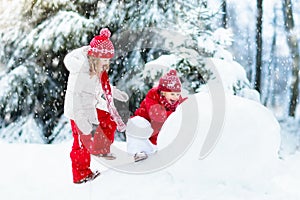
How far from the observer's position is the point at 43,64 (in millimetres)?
6836

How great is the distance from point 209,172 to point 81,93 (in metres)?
1.19

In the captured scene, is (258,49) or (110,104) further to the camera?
(258,49)

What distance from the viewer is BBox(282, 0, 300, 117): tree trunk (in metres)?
10.3

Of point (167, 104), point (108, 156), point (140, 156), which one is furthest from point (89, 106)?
point (167, 104)

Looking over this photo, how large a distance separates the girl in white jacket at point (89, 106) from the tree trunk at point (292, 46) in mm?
8146

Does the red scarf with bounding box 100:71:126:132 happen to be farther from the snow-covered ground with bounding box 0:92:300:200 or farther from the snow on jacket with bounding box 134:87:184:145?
the snow-covered ground with bounding box 0:92:300:200

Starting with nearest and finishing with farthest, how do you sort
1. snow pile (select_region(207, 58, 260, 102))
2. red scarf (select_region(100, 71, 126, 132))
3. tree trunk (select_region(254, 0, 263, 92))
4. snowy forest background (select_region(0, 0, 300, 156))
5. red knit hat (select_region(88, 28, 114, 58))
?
red knit hat (select_region(88, 28, 114, 58))
red scarf (select_region(100, 71, 126, 132))
snow pile (select_region(207, 58, 260, 102))
snowy forest background (select_region(0, 0, 300, 156))
tree trunk (select_region(254, 0, 263, 92))

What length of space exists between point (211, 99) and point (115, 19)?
3.68 m

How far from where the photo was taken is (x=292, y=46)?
10562 mm

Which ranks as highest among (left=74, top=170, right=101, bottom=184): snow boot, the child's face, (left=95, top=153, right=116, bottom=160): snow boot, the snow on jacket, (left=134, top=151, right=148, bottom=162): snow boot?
the child's face

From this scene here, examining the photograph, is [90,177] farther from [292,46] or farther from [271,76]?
[271,76]

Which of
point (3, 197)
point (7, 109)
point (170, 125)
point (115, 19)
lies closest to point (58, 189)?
point (3, 197)

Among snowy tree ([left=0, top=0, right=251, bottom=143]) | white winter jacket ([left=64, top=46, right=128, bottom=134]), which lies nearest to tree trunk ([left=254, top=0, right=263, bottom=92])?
snowy tree ([left=0, top=0, right=251, bottom=143])

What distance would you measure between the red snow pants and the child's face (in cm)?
59
